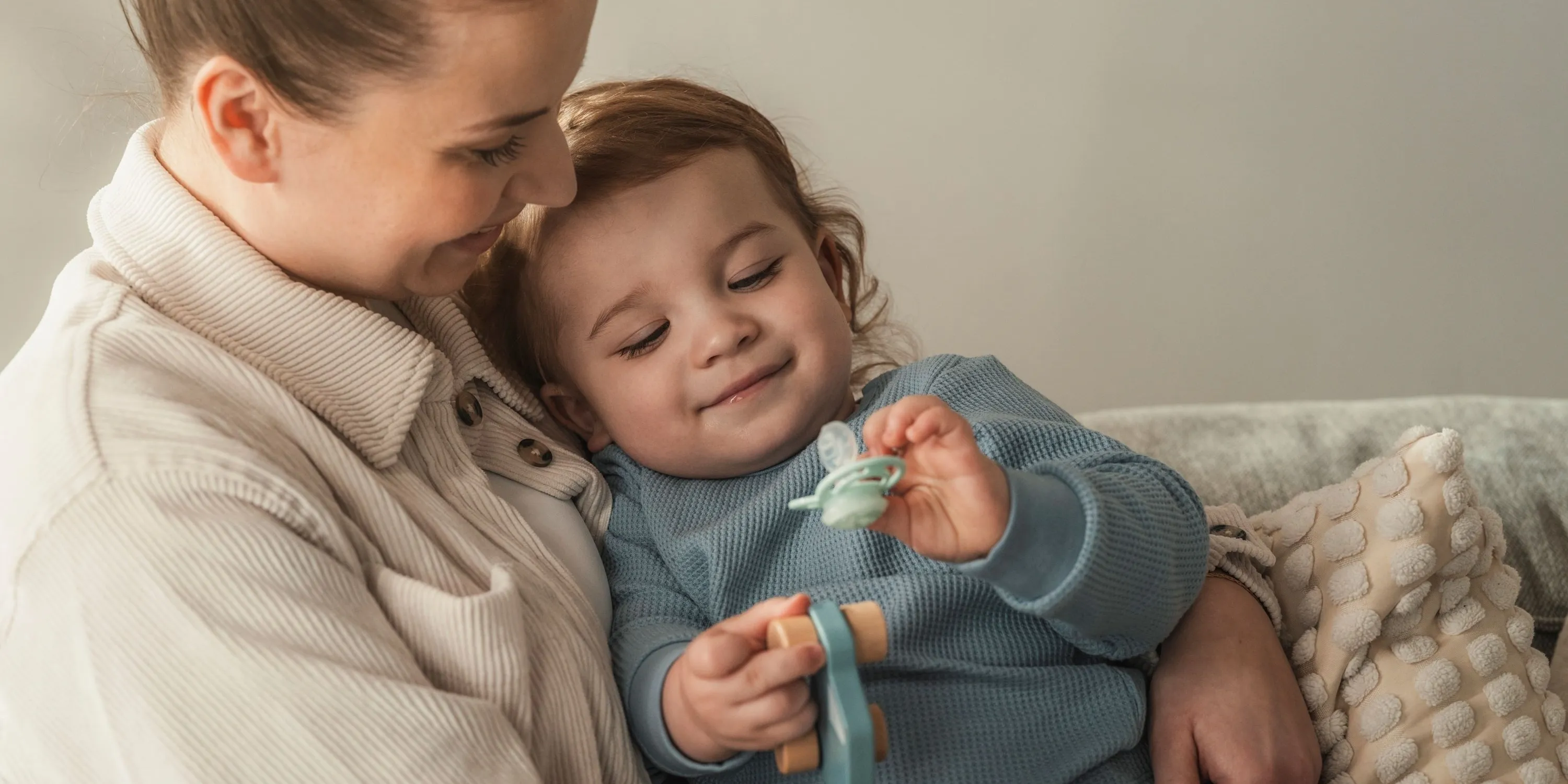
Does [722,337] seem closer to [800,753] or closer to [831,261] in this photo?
[831,261]

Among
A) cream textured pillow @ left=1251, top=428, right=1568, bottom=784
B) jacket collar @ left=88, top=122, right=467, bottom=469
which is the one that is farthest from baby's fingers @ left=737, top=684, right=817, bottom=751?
cream textured pillow @ left=1251, top=428, right=1568, bottom=784

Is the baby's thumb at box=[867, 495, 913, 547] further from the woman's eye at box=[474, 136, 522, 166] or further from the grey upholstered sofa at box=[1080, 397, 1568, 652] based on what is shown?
the grey upholstered sofa at box=[1080, 397, 1568, 652]

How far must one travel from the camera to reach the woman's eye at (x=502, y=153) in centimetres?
100

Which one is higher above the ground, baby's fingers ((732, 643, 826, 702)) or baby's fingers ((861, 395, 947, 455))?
baby's fingers ((861, 395, 947, 455))

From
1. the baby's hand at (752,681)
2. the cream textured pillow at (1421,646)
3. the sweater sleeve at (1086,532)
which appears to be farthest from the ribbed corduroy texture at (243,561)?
the cream textured pillow at (1421,646)

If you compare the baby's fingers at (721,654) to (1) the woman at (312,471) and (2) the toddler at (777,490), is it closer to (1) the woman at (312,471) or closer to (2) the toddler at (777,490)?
(2) the toddler at (777,490)

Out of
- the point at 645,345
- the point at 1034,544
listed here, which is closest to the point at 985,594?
the point at 1034,544

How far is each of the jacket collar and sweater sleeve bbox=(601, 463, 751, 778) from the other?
0.27m

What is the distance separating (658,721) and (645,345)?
1.24ft

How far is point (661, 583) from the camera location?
4.09 ft

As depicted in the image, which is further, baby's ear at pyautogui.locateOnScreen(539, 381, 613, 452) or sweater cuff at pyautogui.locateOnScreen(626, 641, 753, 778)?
baby's ear at pyautogui.locateOnScreen(539, 381, 613, 452)

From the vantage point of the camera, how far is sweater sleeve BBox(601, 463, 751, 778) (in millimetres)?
1068

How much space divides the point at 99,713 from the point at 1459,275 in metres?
2.75

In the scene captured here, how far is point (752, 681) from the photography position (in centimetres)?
91
